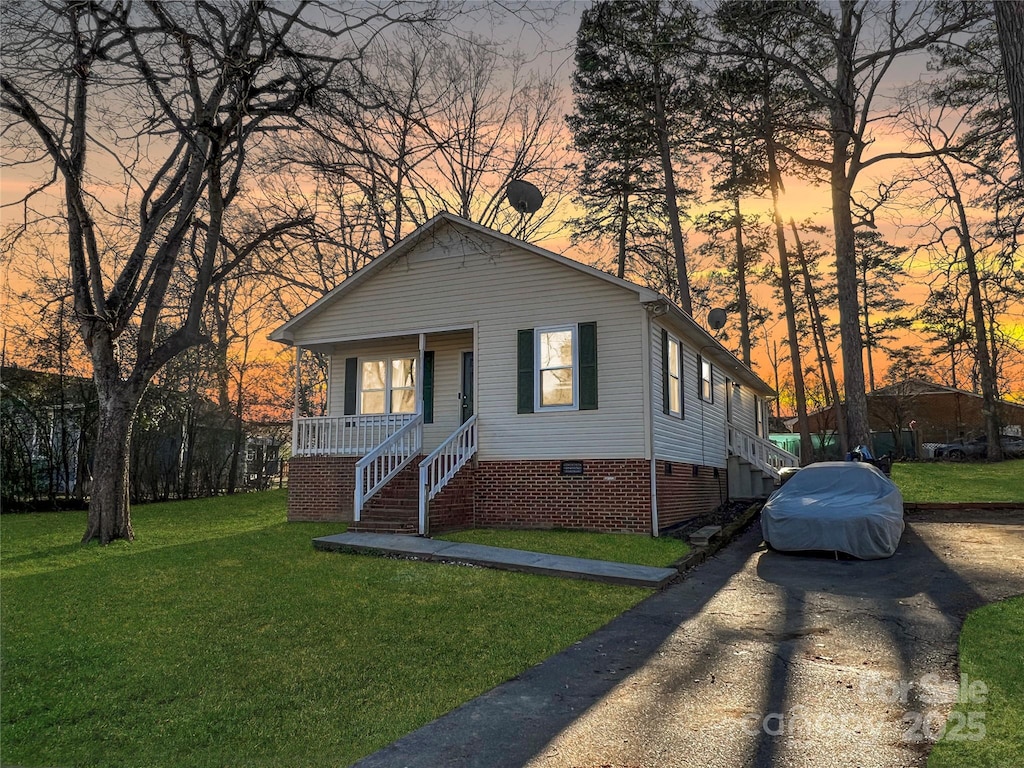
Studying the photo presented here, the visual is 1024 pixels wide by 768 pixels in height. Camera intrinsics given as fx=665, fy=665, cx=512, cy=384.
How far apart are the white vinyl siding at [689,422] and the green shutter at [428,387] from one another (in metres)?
5.15

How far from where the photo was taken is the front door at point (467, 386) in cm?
1452

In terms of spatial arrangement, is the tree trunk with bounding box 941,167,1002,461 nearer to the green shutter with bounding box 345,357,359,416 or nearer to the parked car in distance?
the parked car in distance

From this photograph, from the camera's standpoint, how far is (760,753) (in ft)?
12.6

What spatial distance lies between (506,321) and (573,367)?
174 centimetres

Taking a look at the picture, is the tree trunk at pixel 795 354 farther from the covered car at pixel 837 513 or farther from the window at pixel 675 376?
the covered car at pixel 837 513

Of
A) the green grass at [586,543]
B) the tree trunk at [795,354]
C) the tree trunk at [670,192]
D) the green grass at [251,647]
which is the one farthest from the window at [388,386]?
the tree trunk at [795,354]

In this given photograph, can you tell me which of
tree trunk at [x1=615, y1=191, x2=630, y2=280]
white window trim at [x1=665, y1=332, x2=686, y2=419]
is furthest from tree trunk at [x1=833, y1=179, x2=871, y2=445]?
tree trunk at [x1=615, y1=191, x2=630, y2=280]

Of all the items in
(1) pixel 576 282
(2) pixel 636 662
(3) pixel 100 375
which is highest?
(1) pixel 576 282

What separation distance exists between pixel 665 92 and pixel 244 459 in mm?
20021

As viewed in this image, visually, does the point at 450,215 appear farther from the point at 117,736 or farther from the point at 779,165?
the point at 779,165

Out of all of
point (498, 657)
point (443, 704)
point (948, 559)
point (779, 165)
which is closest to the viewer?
point (443, 704)

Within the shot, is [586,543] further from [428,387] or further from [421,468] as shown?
[428,387]

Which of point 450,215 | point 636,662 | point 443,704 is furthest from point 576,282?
point 443,704

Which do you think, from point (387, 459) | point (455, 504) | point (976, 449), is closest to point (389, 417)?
point (387, 459)
